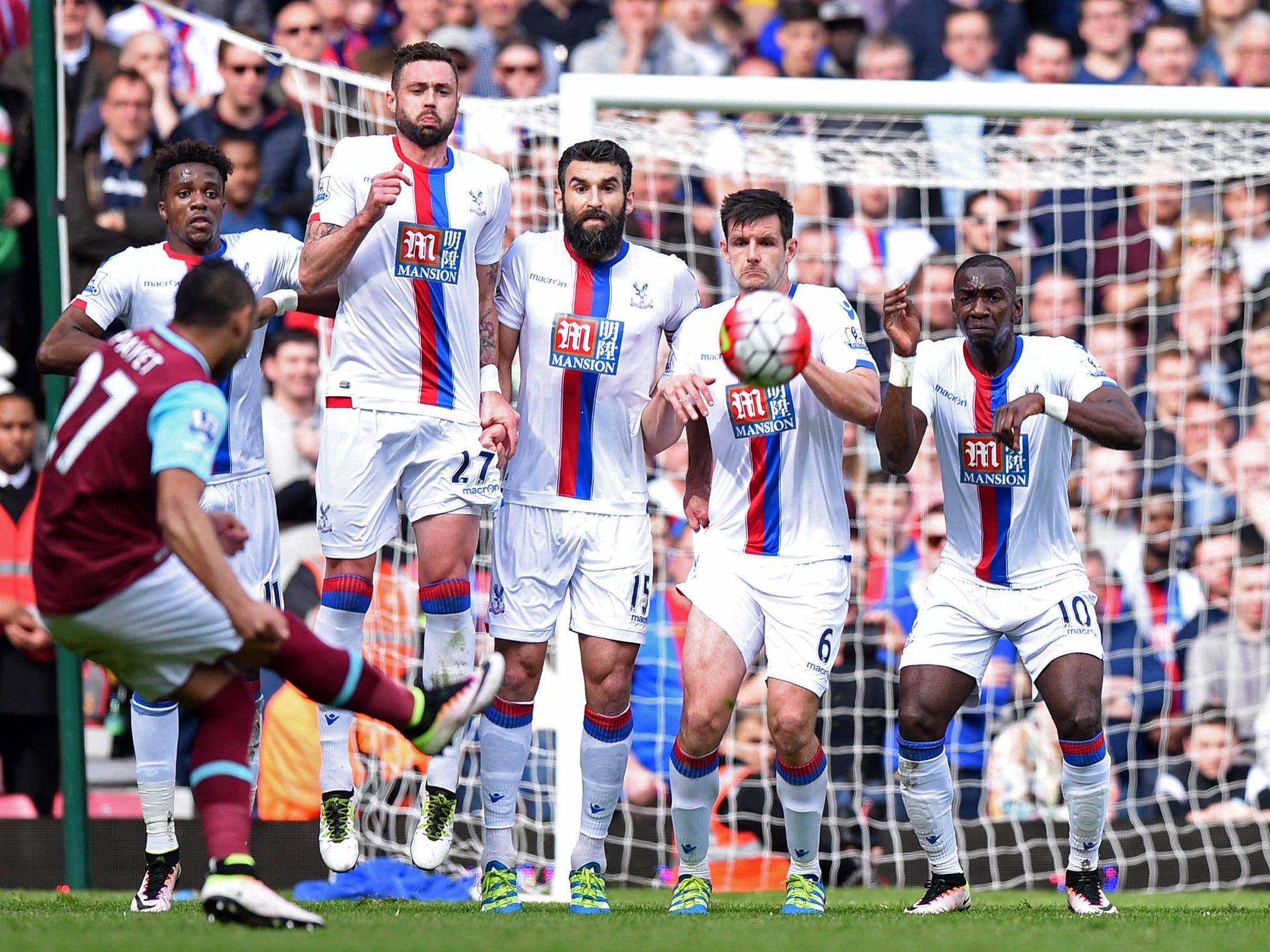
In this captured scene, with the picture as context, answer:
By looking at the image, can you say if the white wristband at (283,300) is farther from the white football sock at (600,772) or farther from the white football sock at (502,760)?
the white football sock at (600,772)

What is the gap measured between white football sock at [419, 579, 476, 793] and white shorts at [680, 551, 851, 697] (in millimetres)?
973

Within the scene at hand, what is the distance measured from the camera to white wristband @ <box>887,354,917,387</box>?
21.4 ft

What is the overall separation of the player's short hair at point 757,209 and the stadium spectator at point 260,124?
4989mm

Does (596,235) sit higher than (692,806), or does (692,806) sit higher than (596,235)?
(596,235)

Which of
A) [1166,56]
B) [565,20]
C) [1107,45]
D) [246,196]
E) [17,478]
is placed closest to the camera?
[17,478]

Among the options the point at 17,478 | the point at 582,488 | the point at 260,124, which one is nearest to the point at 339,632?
the point at 582,488

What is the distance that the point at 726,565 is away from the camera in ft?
22.0

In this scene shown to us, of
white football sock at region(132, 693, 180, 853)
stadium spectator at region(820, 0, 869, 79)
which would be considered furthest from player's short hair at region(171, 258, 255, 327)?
stadium spectator at region(820, 0, 869, 79)

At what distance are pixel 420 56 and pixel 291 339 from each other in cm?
410

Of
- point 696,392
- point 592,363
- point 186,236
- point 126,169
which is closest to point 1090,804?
point 696,392

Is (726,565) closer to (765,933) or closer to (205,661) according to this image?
(765,933)

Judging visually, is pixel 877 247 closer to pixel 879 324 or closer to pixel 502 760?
pixel 879 324

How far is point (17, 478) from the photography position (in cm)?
999

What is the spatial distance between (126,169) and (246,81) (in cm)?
108
